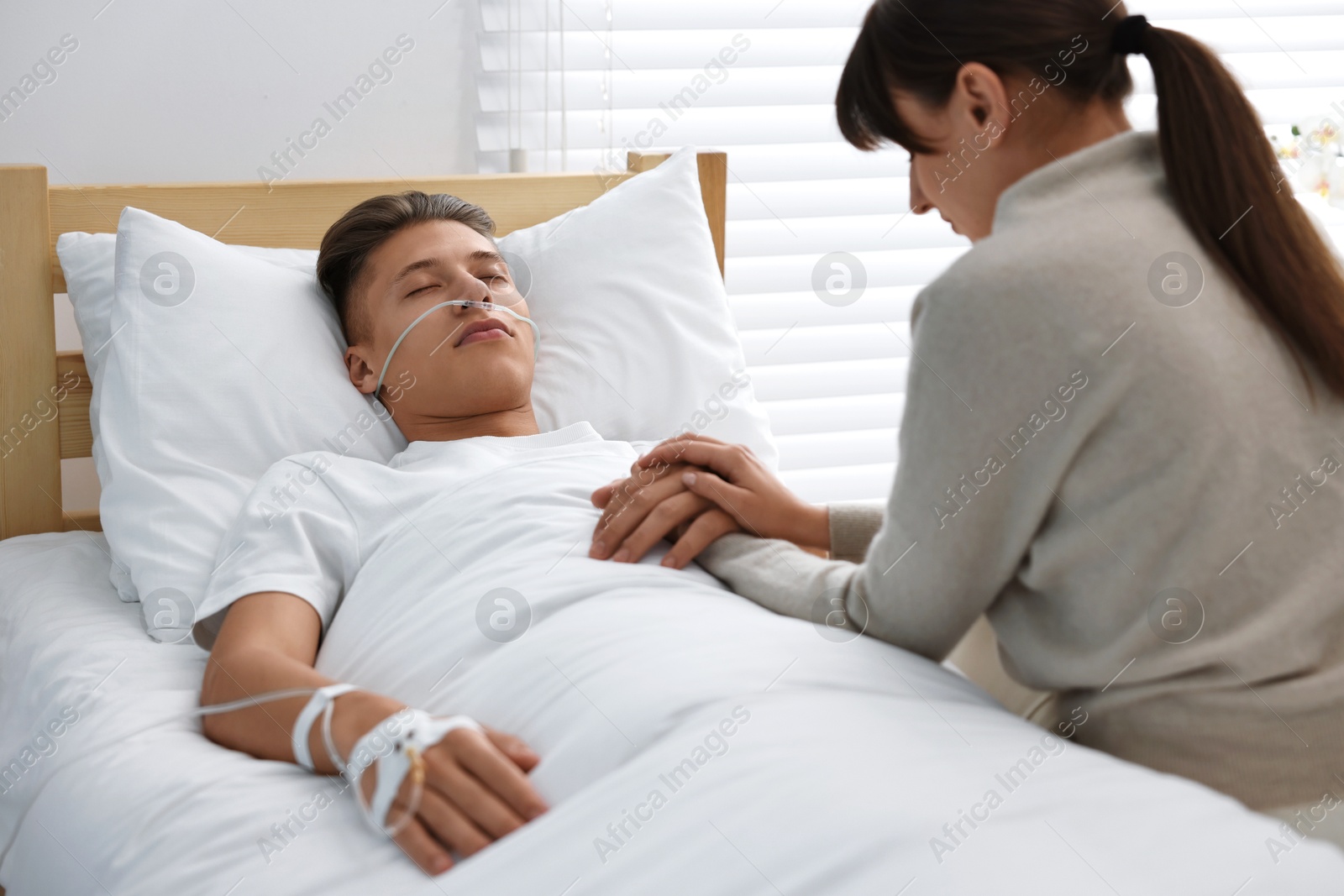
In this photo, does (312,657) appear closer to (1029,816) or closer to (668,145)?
(1029,816)

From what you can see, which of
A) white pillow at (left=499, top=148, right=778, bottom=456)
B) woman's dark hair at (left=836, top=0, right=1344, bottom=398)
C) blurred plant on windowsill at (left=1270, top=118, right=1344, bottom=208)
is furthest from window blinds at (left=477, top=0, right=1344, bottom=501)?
woman's dark hair at (left=836, top=0, right=1344, bottom=398)

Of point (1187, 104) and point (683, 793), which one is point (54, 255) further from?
point (1187, 104)

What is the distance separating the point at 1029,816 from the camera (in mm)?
726

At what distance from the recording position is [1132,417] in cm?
78

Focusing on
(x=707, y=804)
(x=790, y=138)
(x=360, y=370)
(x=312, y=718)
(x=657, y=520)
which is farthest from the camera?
(x=790, y=138)

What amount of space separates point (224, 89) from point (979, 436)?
155cm

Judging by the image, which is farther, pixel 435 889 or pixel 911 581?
A: pixel 911 581

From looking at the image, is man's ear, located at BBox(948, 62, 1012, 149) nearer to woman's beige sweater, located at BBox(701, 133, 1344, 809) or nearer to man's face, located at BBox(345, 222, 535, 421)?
woman's beige sweater, located at BBox(701, 133, 1344, 809)

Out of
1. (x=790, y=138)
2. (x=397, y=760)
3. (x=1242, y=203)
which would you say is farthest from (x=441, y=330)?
(x=790, y=138)

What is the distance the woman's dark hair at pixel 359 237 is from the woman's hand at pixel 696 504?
566 millimetres

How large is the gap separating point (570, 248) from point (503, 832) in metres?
1.07

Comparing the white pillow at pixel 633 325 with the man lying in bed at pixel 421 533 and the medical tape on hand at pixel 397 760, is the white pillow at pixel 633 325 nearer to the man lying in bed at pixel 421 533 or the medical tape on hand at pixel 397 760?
the man lying in bed at pixel 421 533

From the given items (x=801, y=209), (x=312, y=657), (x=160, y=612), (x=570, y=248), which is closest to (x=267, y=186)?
(x=570, y=248)

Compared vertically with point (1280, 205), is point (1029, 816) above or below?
below
